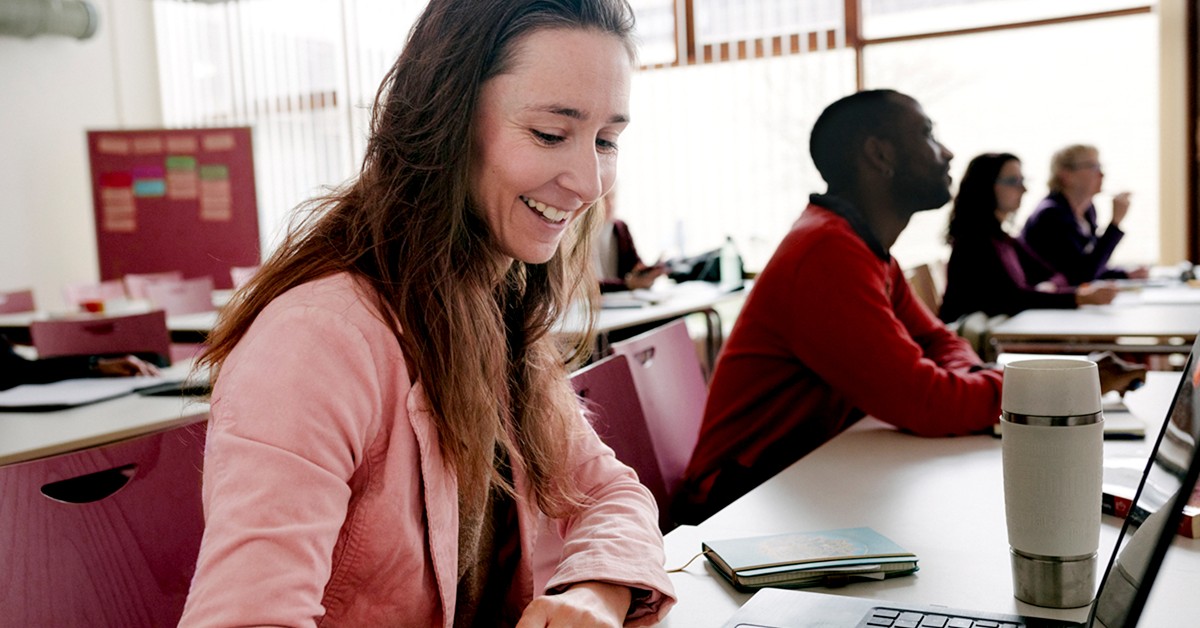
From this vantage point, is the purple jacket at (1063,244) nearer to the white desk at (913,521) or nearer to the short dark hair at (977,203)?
the short dark hair at (977,203)

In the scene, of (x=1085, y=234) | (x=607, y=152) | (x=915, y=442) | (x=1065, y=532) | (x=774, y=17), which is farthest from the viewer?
(x=774, y=17)

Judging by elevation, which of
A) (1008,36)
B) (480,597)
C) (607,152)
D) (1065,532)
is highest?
(1008,36)

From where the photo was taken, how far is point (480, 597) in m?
1.24

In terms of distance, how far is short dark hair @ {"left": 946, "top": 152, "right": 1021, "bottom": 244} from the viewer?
165 inches

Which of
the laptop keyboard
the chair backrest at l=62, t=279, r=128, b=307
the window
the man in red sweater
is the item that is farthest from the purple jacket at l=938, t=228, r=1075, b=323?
the chair backrest at l=62, t=279, r=128, b=307

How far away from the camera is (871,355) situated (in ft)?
6.01

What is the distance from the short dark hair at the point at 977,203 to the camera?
4.20m

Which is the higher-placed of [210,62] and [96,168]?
[210,62]

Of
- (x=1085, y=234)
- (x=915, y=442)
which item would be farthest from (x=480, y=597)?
(x=1085, y=234)

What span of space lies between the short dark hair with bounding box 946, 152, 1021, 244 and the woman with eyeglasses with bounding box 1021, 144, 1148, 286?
954 mm

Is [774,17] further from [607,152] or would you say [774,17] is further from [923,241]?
[607,152]

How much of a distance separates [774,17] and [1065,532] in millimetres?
5967

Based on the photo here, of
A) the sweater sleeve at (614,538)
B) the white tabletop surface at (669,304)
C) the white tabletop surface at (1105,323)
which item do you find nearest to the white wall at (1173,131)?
the white tabletop surface at (1105,323)

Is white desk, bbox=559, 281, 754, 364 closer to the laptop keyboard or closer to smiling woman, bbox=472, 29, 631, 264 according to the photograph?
smiling woman, bbox=472, 29, 631, 264
